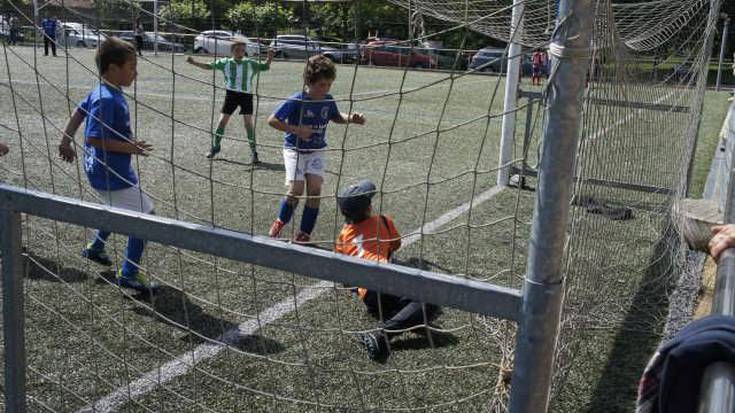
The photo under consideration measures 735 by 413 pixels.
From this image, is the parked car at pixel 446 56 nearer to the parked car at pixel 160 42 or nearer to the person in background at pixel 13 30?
the parked car at pixel 160 42

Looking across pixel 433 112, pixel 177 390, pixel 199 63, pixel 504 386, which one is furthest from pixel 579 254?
pixel 433 112

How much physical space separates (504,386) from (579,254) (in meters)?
0.68

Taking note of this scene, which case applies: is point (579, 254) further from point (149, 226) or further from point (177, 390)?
point (177, 390)

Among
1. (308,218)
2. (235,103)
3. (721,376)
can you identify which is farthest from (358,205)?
(235,103)

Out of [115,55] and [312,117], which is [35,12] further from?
[312,117]

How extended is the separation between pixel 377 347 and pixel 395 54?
1.65m

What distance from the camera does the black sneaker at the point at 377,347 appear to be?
3.56m

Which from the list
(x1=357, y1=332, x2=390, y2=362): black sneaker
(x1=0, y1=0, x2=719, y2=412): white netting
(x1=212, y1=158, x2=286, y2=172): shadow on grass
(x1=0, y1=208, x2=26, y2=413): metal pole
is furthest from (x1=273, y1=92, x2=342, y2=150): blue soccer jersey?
(x1=212, y1=158, x2=286, y2=172): shadow on grass

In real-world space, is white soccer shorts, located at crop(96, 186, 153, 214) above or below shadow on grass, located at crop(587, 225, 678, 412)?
above

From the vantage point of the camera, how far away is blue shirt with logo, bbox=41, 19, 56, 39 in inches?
101

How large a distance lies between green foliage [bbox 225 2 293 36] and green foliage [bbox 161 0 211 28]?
0.09 m

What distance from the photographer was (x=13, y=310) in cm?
239

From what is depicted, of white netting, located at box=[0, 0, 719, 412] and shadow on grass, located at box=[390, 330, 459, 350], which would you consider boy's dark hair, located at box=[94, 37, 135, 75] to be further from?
shadow on grass, located at box=[390, 330, 459, 350]

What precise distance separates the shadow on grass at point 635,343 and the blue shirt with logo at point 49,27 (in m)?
2.66
